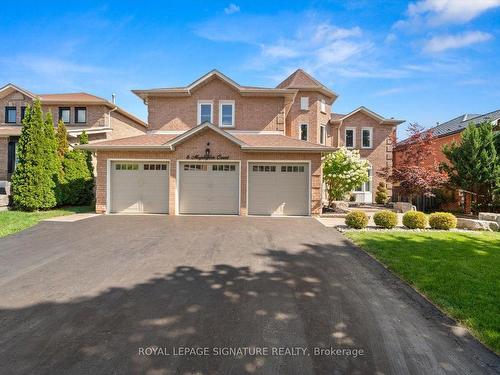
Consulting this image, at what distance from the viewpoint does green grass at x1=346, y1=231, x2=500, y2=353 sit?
161 inches

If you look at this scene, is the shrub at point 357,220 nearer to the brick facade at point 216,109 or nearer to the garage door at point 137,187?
the brick facade at point 216,109

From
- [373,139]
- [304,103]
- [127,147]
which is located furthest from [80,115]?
[373,139]

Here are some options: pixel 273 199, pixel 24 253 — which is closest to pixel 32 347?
pixel 24 253

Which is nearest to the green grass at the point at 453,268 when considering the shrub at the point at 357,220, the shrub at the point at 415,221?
the shrub at the point at 357,220

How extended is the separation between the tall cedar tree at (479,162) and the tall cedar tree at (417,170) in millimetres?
1065

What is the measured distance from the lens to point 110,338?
3.47m

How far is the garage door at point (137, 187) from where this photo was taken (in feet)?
47.2

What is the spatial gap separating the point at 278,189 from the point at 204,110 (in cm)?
713

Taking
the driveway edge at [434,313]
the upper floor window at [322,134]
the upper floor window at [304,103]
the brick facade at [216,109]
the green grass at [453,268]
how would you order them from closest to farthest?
the driveway edge at [434,313]
the green grass at [453,268]
the brick facade at [216,109]
the upper floor window at [304,103]
the upper floor window at [322,134]

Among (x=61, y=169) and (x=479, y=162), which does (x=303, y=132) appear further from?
(x=61, y=169)

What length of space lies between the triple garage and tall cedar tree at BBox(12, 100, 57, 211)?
3401 millimetres

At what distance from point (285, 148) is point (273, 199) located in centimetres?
265

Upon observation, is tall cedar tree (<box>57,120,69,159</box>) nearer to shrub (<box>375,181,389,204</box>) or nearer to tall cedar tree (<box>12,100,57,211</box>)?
tall cedar tree (<box>12,100,57,211</box>)

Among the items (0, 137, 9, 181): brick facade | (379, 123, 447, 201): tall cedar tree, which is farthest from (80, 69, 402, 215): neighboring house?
(0, 137, 9, 181): brick facade
